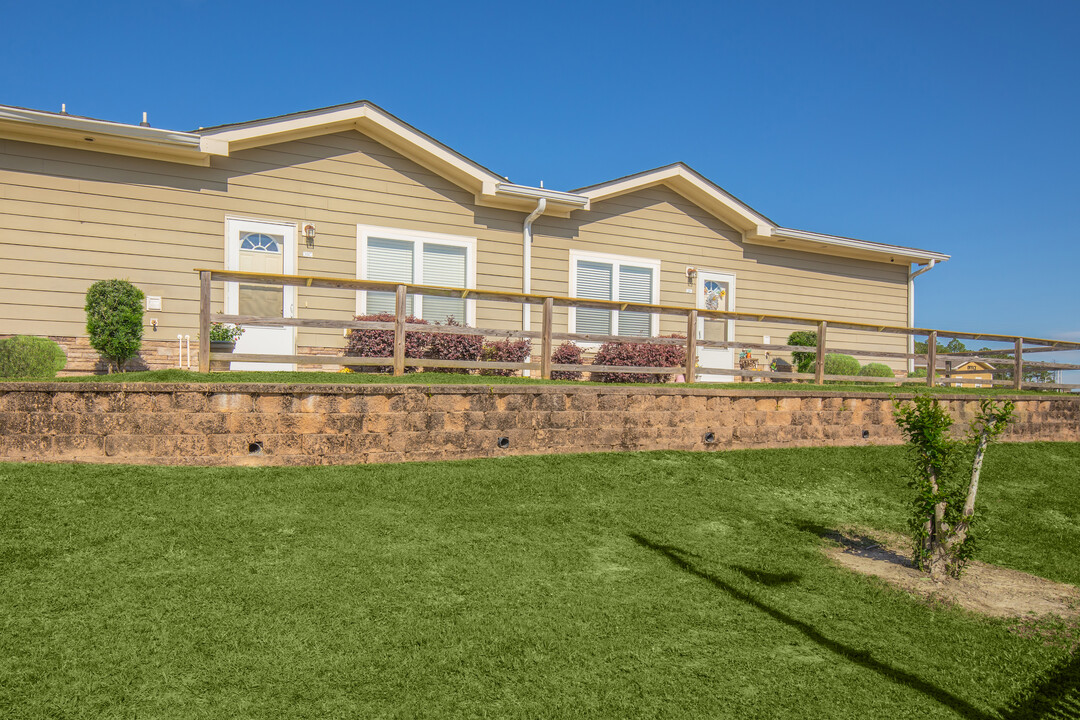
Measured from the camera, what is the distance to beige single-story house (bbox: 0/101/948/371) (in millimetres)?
9016

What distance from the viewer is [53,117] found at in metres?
8.48

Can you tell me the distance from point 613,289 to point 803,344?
15.2ft

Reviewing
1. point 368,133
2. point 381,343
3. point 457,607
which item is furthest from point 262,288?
point 457,607

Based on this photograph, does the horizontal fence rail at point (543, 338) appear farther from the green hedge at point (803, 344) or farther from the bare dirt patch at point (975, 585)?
the bare dirt patch at point (975, 585)

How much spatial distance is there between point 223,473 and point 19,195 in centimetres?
652

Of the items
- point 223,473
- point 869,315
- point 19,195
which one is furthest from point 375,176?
point 869,315

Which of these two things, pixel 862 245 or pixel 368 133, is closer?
pixel 368 133

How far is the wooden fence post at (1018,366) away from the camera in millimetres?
12727

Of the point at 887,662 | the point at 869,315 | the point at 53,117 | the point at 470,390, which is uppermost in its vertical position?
the point at 53,117

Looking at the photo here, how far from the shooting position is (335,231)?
10.7 metres

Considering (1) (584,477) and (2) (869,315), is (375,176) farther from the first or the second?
(2) (869,315)

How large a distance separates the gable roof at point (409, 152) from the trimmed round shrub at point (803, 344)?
2217mm

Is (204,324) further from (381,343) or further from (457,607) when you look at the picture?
(457,607)

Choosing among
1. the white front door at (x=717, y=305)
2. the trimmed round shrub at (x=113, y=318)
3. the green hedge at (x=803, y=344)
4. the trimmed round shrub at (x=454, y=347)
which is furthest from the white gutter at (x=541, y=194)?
the trimmed round shrub at (x=113, y=318)
